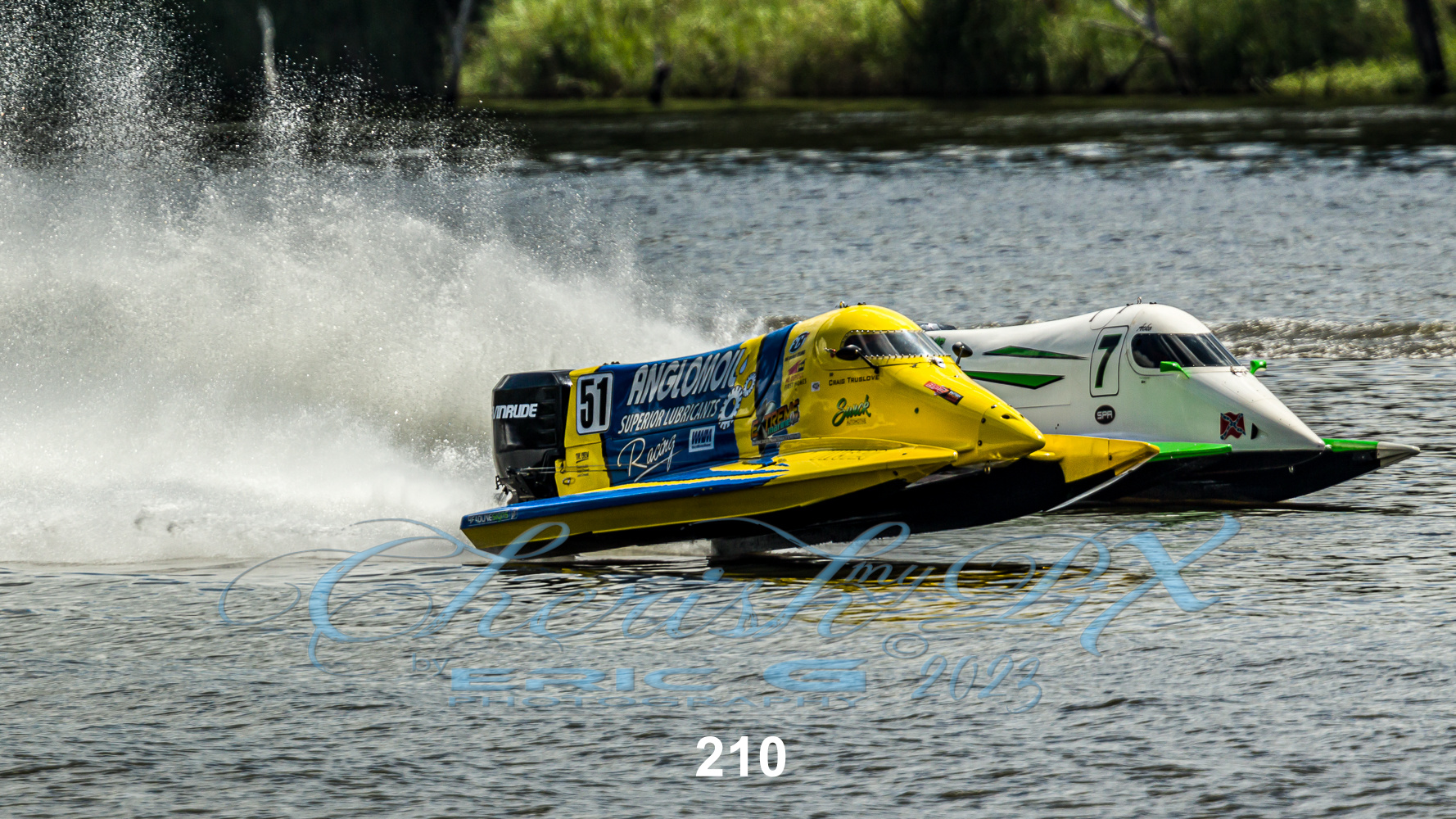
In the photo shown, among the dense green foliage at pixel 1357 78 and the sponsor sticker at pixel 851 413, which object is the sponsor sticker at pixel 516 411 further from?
the dense green foliage at pixel 1357 78

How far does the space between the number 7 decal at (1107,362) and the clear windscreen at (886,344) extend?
3.07m

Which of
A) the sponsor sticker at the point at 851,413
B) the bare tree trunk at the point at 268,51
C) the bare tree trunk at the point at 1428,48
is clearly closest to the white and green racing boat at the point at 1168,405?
the sponsor sticker at the point at 851,413

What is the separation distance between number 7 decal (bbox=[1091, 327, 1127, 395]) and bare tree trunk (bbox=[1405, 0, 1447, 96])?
50.6m

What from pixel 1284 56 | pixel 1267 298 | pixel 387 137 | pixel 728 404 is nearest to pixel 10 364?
pixel 728 404

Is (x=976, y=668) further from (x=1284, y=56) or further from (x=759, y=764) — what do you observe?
(x=1284, y=56)

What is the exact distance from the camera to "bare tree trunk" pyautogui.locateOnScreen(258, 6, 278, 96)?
66312 millimetres

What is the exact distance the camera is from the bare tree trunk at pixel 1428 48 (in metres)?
60.2

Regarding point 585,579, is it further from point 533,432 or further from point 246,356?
point 246,356

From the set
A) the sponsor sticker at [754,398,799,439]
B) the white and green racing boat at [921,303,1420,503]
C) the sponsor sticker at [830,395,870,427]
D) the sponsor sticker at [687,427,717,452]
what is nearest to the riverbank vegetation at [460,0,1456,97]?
Result: the white and green racing boat at [921,303,1420,503]

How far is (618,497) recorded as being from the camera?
12633 mm

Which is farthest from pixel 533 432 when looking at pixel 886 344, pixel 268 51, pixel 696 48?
pixel 696 48

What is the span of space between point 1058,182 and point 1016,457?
32.0 meters

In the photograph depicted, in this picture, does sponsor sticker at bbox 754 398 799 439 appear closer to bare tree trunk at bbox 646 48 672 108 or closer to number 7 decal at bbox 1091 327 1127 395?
number 7 decal at bbox 1091 327 1127 395

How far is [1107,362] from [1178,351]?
0.63m
